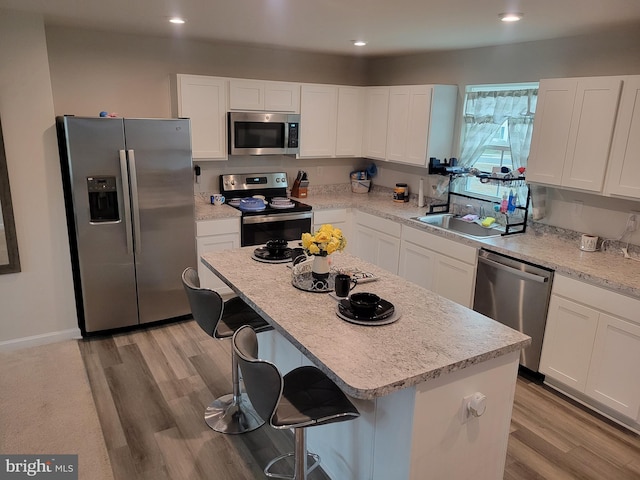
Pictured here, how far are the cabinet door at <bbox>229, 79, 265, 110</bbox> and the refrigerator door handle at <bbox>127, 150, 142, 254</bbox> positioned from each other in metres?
1.17

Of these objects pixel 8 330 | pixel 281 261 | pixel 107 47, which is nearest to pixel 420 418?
pixel 281 261

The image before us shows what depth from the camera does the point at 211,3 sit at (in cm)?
272

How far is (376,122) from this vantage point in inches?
196

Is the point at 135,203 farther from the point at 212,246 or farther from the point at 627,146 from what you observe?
the point at 627,146

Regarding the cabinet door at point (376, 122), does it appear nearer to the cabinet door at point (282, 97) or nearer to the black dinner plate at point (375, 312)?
the cabinet door at point (282, 97)

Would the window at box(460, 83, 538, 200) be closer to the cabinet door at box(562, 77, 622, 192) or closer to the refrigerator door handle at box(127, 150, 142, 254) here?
the cabinet door at box(562, 77, 622, 192)

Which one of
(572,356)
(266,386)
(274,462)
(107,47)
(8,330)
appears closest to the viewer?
(266,386)

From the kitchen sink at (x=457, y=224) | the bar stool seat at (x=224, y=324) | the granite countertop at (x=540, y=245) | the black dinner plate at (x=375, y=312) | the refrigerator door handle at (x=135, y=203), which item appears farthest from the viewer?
the kitchen sink at (x=457, y=224)

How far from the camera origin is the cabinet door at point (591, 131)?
2939mm

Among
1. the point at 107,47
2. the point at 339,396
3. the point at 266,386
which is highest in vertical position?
the point at 107,47

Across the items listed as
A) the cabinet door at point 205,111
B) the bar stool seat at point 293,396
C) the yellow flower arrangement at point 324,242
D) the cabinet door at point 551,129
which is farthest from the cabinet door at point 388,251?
the bar stool seat at point 293,396

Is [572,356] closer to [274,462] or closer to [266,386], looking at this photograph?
[274,462]

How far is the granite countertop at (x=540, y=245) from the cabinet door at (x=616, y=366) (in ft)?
0.74

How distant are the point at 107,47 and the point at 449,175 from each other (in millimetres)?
3248
